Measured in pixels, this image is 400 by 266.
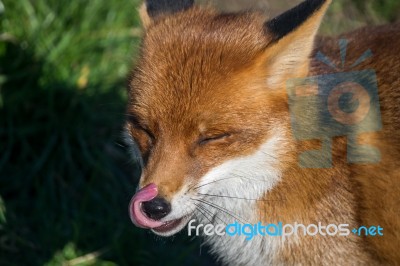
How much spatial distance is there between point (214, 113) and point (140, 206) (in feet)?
2.01

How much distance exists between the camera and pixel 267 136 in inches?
150

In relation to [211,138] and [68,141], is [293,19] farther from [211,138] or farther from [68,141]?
[68,141]

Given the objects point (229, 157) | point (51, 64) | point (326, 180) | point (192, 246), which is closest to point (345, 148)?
point (326, 180)

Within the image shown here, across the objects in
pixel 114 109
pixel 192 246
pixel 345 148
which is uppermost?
pixel 345 148

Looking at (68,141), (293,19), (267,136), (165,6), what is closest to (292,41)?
(293,19)

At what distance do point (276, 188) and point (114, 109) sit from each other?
266cm

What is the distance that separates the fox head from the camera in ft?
12.2

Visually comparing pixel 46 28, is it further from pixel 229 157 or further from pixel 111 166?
pixel 229 157

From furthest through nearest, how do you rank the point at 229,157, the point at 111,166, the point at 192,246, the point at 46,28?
the point at 46,28 < the point at 111,166 < the point at 192,246 < the point at 229,157

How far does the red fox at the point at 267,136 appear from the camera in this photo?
3.74m

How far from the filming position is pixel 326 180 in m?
4.02

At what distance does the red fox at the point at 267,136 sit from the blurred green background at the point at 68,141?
1.37m

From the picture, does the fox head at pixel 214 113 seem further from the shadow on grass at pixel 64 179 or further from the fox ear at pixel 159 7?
the shadow on grass at pixel 64 179

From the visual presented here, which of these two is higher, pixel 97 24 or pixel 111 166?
pixel 97 24
